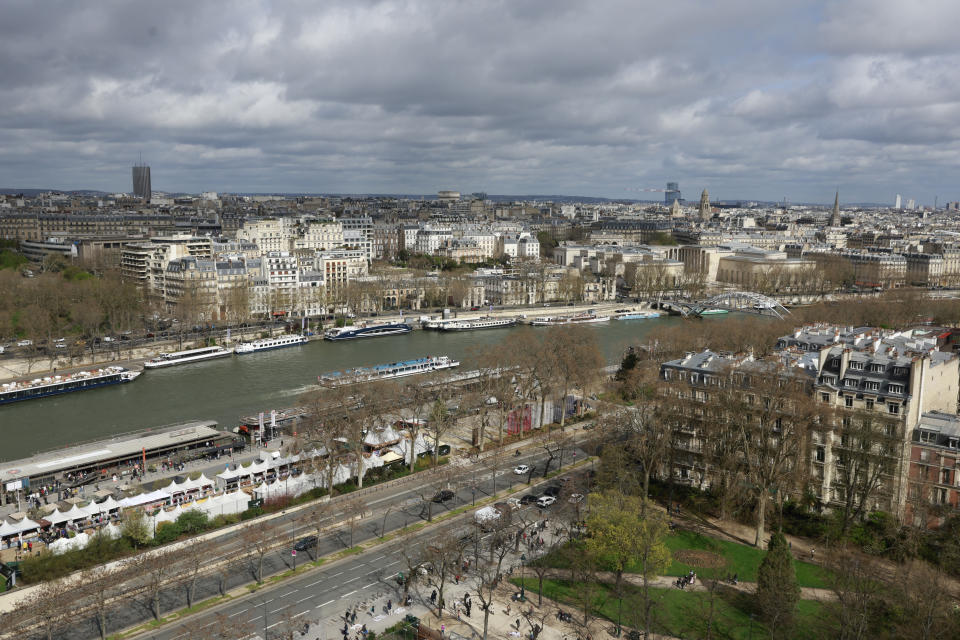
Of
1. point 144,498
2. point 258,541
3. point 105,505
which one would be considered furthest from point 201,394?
point 258,541

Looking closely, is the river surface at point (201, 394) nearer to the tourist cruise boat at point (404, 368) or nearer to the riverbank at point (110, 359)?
the tourist cruise boat at point (404, 368)

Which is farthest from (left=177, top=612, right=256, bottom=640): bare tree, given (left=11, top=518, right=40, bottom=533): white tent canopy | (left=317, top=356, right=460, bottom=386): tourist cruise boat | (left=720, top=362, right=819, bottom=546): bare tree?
(left=317, top=356, right=460, bottom=386): tourist cruise boat

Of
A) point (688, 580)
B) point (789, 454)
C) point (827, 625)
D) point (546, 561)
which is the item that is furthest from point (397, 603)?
point (789, 454)

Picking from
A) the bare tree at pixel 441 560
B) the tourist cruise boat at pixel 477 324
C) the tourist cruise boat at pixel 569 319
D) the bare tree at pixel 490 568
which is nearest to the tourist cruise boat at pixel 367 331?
the tourist cruise boat at pixel 477 324

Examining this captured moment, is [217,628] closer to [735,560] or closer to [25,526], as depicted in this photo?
[25,526]

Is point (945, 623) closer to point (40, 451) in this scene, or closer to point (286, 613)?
point (286, 613)

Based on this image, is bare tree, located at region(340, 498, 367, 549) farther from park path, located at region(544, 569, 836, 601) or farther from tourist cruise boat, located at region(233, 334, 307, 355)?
tourist cruise boat, located at region(233, 334, 307, 355)
